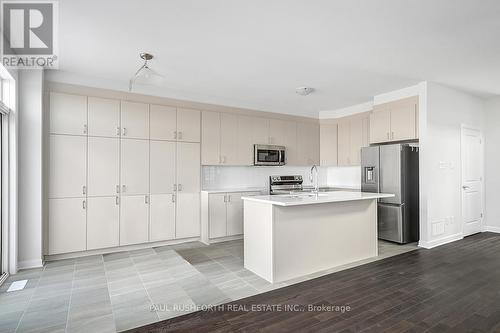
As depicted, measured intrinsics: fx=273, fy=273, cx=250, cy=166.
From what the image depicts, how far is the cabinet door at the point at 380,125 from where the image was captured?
16.0 feet

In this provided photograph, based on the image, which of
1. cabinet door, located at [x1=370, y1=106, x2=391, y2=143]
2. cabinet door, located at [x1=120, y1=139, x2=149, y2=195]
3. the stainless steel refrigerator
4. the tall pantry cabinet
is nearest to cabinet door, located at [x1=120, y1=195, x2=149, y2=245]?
the tall pantry cabinet

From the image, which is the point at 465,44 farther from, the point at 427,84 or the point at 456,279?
the point at 456,279

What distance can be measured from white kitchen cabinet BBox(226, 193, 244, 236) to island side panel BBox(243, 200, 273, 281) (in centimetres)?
145

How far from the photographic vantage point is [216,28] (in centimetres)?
266

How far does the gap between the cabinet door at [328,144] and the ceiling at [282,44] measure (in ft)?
5.73

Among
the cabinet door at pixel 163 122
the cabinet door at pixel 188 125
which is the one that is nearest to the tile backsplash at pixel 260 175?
the cabinet door at pixel 188 125

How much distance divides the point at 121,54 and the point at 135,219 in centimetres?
245

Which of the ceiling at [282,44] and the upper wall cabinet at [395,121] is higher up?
the ceiling at [282,44]

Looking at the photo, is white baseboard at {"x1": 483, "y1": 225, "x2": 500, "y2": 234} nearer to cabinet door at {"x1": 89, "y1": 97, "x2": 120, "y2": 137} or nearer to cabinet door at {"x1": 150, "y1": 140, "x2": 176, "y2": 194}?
cabinet door at {"x1": 150, "y1": 140, "x2": 176, "y2": 194}

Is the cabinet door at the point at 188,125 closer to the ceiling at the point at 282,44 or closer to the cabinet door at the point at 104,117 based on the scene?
the ceiling at the point at 282,44

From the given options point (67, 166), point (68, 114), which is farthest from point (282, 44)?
point (67, 166)

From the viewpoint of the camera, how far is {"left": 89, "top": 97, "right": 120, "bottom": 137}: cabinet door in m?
4.08

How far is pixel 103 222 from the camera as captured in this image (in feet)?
13.5

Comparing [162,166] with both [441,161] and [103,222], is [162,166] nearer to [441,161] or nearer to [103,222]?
[103,222]
